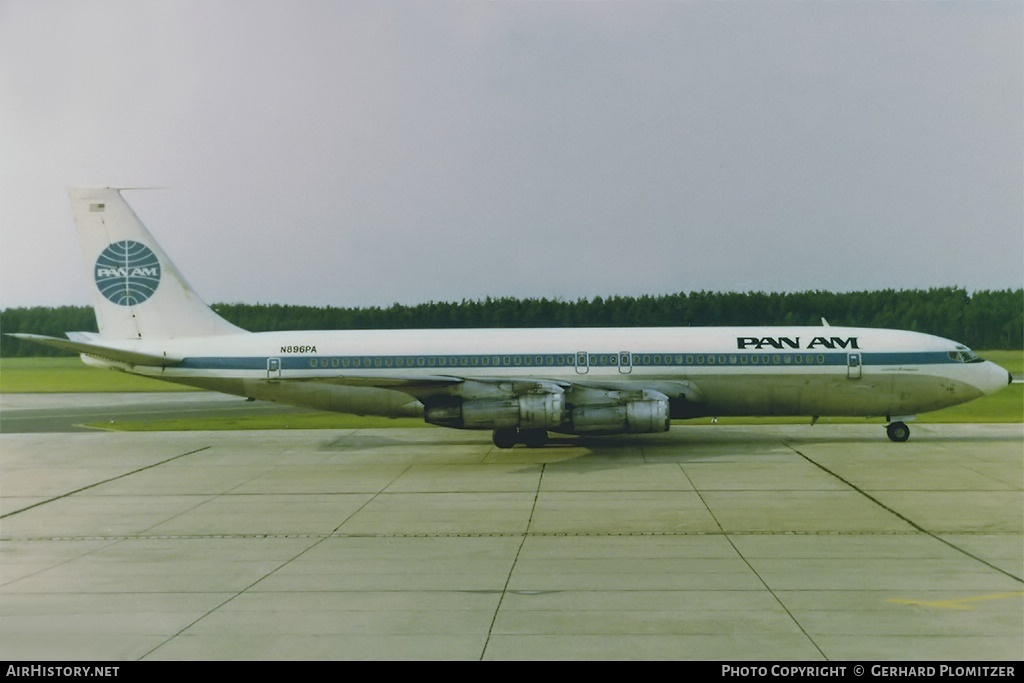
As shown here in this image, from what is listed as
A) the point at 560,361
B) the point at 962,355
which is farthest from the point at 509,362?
the point at 962,355

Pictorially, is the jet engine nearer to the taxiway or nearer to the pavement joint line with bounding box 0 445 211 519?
the taxiway

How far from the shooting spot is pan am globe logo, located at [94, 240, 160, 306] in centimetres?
2723

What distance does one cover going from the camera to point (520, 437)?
26547 millimetres

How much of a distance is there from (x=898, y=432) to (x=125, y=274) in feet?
76.8

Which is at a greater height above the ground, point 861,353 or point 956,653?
point 861,353

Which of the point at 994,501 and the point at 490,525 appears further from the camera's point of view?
the point at 994,501

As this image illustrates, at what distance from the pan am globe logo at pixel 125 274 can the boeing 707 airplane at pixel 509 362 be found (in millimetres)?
30

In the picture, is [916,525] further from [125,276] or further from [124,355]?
[125,276]

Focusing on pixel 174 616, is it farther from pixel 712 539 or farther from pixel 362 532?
pixel 712 539

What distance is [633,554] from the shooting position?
44.0ft

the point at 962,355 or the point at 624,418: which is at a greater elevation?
the point at 962,355

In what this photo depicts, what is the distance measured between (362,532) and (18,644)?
6.65 meters

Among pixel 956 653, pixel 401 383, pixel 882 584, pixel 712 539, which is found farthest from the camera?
pixel 401 383

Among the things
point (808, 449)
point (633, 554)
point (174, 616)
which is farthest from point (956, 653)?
point (808, 449)
